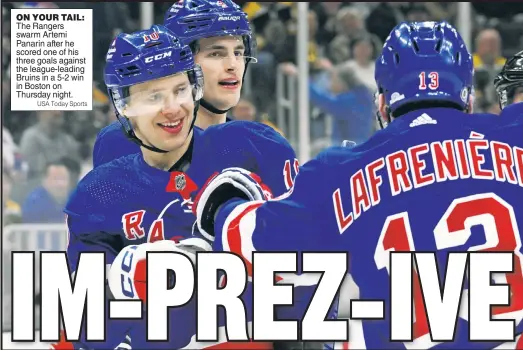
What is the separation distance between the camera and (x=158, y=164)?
243 centimetres

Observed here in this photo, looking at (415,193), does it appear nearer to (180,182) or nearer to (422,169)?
(422,169)

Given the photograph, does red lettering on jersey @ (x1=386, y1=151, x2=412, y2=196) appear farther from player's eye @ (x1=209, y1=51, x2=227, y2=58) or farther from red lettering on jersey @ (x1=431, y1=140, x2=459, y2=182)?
player's eye @ (x1=209, y1=51, x2=227, y2=58)

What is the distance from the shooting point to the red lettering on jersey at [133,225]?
2.42 metres

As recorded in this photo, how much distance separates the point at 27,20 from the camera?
2.67 m

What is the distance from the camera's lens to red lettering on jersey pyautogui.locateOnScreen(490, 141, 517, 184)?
6.07 ft

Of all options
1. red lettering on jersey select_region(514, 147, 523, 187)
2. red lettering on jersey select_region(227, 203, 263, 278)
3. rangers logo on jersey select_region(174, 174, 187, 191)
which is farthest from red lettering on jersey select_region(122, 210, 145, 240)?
red lettering on jersey select_region(514, 147, 523, 187)

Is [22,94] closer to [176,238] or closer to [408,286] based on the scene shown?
[176,238]

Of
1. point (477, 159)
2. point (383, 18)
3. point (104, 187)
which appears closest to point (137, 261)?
point (104, 187)

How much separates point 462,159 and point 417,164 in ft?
0.27

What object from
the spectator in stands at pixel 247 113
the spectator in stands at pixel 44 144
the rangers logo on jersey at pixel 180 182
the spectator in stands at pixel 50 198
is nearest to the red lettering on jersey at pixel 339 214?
the rangers logo on jersey at pixel 180 182

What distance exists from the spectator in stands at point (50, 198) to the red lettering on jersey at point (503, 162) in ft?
4.10

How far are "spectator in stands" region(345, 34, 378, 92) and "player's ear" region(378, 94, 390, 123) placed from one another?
638 mm

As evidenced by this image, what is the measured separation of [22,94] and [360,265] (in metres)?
1.24

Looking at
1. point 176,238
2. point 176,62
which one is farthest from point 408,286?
point 176,62
